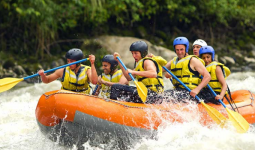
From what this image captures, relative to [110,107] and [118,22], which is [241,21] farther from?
[110,107]

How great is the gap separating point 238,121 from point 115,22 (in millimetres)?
10975

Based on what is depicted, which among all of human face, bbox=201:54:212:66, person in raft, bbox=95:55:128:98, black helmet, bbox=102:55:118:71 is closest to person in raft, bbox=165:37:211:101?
human face, bbox=201:54:212:66

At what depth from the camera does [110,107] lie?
5125mm

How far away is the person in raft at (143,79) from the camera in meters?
5.56

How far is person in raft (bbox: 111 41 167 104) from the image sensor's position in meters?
5.56

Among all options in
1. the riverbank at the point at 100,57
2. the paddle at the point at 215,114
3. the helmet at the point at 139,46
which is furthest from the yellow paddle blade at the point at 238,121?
the riverbank at the point at 100,57

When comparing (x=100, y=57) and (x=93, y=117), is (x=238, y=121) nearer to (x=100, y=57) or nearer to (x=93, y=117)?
(x=93, y=117)

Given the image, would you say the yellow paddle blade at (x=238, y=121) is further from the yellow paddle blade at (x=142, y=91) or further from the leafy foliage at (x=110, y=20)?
the leafy foliage at (x=110, y=20)

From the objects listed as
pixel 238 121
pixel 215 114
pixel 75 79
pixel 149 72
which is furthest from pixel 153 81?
pixel 238 121

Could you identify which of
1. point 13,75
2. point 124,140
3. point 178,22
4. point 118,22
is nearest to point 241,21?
point 178,22

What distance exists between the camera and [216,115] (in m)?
5.72

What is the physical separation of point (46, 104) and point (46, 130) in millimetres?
398

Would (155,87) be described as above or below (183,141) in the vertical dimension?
above

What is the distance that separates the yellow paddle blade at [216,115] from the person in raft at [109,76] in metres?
1.28
